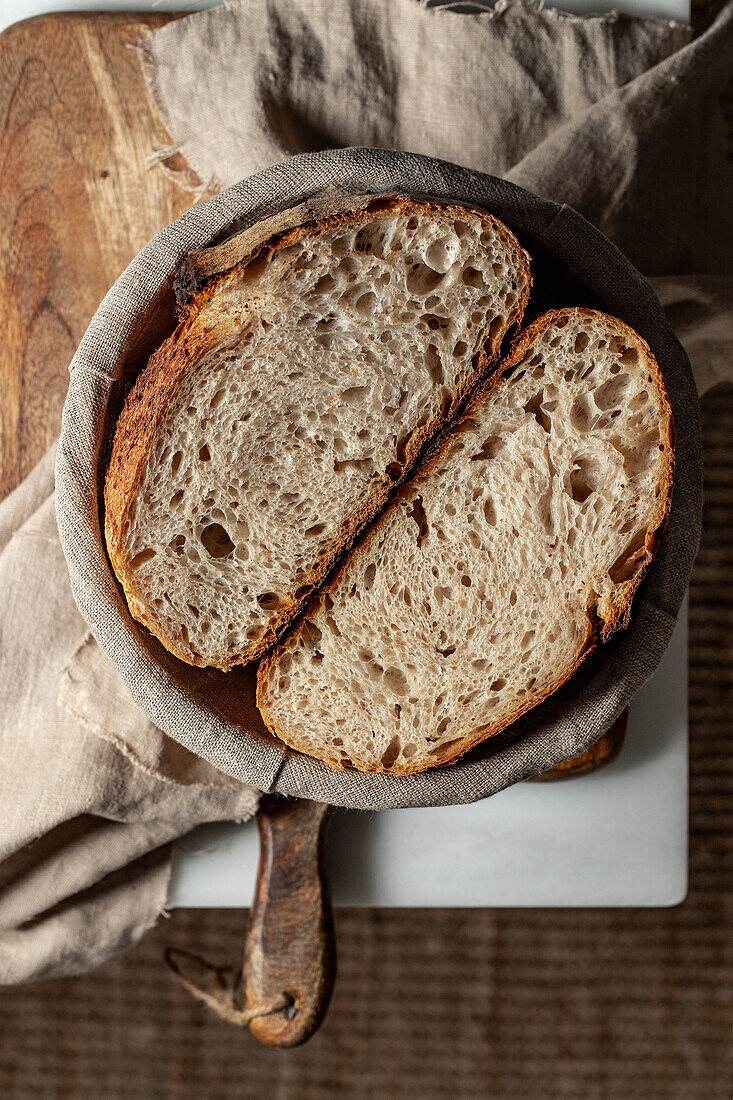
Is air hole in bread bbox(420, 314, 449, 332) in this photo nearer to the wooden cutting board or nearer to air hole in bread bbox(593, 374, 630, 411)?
air hole in bread bbox(593, 374, 630, 411)

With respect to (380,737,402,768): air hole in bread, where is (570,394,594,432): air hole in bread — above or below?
above

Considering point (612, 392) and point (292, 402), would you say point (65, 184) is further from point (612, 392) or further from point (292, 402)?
point (612, 392)

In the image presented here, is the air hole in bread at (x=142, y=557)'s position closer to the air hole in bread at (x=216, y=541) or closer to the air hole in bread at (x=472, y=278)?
the air hole in bread at (x=216, y=541)

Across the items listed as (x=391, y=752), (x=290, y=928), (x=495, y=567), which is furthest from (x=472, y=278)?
(x=290, y=928)

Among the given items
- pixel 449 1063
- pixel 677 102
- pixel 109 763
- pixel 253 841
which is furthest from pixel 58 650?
pixel 449 1063

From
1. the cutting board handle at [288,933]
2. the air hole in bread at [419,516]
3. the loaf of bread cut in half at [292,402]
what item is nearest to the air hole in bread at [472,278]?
the loaf of bread cut in half at [292,402]

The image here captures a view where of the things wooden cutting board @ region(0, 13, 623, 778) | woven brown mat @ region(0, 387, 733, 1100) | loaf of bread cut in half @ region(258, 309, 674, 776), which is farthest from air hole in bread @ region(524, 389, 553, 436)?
woven brown mat @ region(0, 387, 733, 1100)

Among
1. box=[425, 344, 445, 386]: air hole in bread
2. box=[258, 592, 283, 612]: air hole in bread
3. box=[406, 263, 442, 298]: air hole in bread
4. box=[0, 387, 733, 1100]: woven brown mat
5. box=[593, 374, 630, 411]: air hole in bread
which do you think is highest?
box=[406, 263, 442, 298]: air hole in bread
